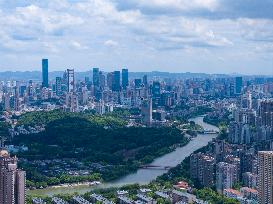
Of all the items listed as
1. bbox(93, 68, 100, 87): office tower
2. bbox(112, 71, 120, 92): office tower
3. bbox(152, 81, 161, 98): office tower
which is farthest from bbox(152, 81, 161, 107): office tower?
bbox(93, 68, 100, 87): office tower

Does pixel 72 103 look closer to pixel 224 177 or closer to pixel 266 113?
pixel 266 113

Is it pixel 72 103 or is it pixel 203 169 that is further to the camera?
pixel 72 103

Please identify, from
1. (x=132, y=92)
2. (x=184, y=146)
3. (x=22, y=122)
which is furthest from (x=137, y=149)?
(x=132, y=92)

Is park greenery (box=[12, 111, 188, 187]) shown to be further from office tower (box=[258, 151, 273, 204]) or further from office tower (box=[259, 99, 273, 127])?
office tower (box=[258, 151, 273, 204])

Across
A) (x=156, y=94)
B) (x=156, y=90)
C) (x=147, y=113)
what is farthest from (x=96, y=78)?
(x=147, y=113)

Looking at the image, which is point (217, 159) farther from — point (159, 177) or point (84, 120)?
point (84, 120)

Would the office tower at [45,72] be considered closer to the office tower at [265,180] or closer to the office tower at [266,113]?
the office tower at [266,113]
